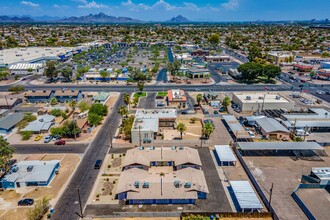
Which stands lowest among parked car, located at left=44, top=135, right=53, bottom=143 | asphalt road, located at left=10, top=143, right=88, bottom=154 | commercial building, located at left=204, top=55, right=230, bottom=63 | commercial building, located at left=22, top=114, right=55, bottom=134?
asphalt road, located at left=10, top=143, right=88, bottom=154

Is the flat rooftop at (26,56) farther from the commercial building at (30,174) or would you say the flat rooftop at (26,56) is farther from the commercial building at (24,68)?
the commercial building at (30,174)

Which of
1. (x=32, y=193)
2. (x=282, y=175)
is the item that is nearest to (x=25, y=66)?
(x=32, y=193)

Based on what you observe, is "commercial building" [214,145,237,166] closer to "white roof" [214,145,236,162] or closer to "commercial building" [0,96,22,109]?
"white roof" [214,145,236,162]

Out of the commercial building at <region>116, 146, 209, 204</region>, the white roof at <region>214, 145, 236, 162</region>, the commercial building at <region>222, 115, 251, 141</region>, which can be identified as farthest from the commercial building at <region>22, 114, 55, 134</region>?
the commercial building at <region>222, 115, 251, 141</region>

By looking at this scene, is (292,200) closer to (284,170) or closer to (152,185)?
(284,170)

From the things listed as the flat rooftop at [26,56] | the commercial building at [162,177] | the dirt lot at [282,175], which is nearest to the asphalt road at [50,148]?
the commercial building at [162,177]

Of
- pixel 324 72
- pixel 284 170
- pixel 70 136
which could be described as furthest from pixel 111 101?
pixel 324 72
